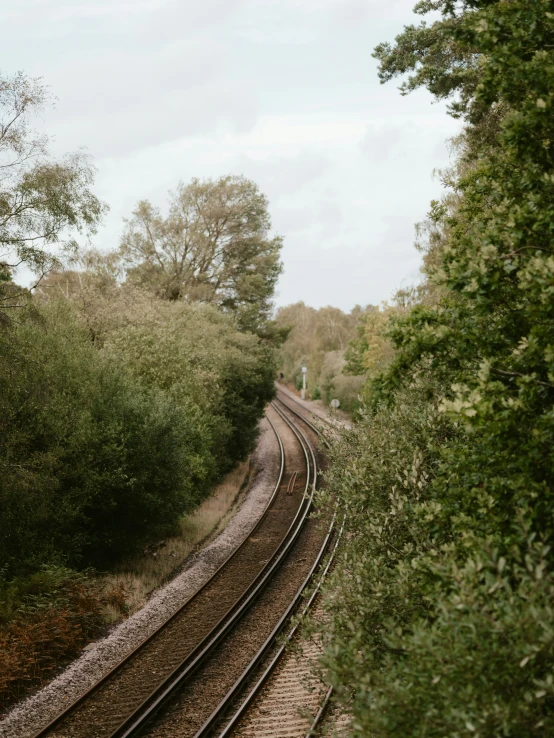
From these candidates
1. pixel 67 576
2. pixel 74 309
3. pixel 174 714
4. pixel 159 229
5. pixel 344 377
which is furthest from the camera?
pixel 344 377

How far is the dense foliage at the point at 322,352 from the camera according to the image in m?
50.2

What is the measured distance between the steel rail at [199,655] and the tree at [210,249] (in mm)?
25847

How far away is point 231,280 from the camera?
46.0 meters

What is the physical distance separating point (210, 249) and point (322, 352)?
84.9 feet

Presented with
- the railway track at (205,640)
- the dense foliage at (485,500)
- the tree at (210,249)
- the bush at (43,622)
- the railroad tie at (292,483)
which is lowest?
the bush at (43,622)

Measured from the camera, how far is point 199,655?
13289mm

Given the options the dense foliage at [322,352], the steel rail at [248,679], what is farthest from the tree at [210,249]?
the steel rail at [248,679]

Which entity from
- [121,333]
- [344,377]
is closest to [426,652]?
[121,333]

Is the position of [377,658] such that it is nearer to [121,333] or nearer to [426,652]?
[426,652]

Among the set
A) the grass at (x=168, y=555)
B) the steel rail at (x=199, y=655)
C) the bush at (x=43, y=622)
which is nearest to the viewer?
the steel rail at (x=199, y=655)

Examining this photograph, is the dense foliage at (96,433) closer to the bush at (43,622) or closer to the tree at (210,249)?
the bush at (43,622)

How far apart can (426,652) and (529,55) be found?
20.8ft

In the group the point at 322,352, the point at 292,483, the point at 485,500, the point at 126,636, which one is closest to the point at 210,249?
the point at 292,483

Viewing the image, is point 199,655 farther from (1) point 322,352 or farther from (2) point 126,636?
(1) point 322,352
